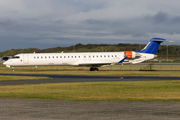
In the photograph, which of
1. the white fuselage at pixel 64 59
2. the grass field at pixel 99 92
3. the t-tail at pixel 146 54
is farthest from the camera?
the t-tail at pixel 146 54

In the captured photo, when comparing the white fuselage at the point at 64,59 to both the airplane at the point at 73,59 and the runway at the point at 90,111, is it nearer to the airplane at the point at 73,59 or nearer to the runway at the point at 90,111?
the airplane at the point at 73,59

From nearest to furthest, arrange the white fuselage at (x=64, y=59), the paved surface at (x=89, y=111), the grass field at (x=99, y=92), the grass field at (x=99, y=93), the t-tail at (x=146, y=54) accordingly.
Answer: the paved surface at (x=89, y=111) < the grass field at (x=99, y=93) < the grass field at (x=99, y=92) < the white fuselage at (x=64, y=59) < the t-tail at (x=146, y=54)

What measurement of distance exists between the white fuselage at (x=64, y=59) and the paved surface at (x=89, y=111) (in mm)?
29871

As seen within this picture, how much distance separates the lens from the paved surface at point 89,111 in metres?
8.12

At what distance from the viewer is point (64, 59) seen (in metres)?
41.0

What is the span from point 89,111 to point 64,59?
3229 cm

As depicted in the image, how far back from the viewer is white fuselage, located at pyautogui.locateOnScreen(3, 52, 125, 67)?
133 feet

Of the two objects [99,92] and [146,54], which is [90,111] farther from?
[146,54]

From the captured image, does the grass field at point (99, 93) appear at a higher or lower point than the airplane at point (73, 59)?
lower

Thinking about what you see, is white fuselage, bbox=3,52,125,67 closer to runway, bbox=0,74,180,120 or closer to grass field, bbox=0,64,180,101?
grass field, bbox=0,64,180,101

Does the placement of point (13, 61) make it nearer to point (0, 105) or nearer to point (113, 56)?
point (113, 56)

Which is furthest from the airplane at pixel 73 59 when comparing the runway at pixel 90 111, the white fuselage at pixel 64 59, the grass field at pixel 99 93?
the runway at pixel 90 111

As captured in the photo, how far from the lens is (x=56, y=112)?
8922mm

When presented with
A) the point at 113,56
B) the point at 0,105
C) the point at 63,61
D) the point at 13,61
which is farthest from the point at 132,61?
the point at 0,105
